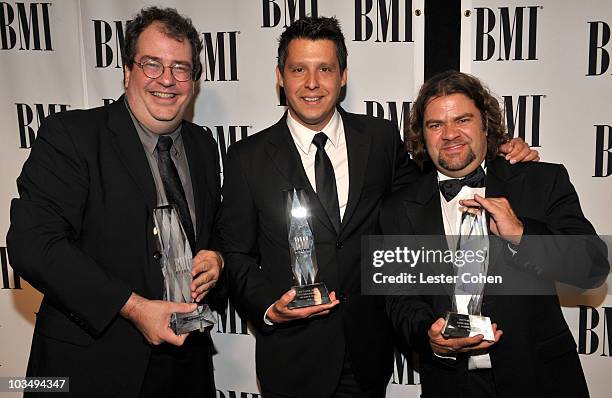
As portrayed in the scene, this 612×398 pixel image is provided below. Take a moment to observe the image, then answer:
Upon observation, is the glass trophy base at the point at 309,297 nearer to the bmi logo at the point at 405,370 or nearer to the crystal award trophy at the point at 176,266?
the crystal award trophy at the point at 176,266

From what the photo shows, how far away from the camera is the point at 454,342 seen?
2.01 metres

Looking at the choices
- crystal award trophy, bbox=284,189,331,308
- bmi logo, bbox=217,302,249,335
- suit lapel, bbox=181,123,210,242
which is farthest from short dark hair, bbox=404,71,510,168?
bmi logo, bbox=217,302,249,335

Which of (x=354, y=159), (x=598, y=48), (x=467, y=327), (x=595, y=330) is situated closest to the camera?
(x=467, y=327)

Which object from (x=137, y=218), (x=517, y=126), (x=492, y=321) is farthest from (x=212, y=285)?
(x=517, y=126)

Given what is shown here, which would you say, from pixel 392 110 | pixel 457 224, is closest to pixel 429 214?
pixel 457 224

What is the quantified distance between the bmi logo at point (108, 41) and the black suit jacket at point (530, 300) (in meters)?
2.08

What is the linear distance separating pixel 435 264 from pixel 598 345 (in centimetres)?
154

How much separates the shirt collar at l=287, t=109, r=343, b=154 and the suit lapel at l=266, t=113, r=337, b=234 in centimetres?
3

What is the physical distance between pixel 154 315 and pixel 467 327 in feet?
3.79

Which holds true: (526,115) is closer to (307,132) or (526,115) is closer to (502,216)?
(502,216)

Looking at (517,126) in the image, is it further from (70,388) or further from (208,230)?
(70,388)

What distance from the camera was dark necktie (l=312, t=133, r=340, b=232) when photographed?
2436 mm

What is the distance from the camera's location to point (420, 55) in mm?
3035

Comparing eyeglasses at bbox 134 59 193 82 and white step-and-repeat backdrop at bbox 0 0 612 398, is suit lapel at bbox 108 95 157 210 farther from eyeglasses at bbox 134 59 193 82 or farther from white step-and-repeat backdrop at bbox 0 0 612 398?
white step-and-repeat backdrop at bbox 0 0 612 398
